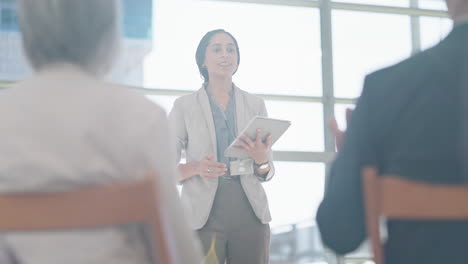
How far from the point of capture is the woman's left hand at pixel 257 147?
3.74 metres

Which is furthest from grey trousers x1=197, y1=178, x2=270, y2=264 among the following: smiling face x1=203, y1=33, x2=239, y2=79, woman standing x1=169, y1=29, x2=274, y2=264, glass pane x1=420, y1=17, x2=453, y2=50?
glass pane x1=420, y1=17, x2=453, y2=50

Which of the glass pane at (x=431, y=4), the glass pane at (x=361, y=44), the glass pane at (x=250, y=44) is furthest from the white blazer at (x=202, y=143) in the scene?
the glass pane at (x=431, y=4)

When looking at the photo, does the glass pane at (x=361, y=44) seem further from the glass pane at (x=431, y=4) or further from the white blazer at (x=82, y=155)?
the white blazer at (x=82, y=155)

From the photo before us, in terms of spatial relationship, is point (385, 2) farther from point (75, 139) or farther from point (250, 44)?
point (75, 139)

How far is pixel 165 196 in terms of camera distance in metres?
1.71

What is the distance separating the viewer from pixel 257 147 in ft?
12.4

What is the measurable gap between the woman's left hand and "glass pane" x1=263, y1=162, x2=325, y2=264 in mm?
2232

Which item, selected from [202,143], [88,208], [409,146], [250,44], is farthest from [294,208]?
[88,208]

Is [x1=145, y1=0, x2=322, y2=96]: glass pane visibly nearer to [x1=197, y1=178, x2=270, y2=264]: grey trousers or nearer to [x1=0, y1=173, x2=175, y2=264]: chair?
[x1=197, y1=178, x2=270, y2=264]: grey trousers

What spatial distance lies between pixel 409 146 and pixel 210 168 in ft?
6.95

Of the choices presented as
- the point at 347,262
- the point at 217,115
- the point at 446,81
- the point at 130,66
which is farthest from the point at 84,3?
the point at 347,262

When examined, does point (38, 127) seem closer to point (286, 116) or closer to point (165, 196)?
point (165, 196)

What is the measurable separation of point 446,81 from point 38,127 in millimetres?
966

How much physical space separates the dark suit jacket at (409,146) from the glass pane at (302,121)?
4.42 m
